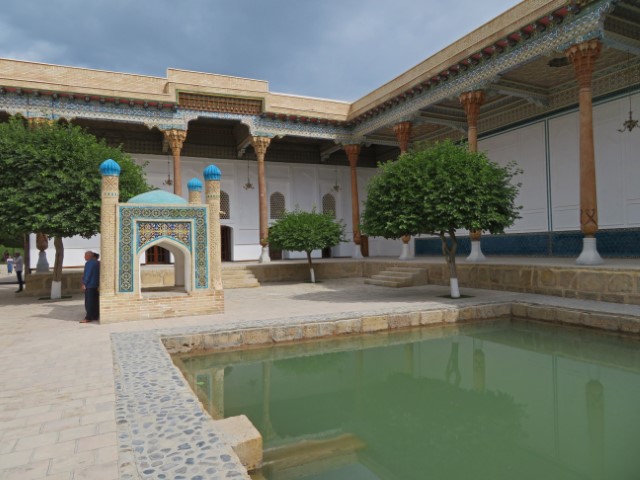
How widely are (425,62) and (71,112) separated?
37.4 ft

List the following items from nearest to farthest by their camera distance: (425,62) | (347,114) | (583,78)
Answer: (583,78), (425,62), (347,114)

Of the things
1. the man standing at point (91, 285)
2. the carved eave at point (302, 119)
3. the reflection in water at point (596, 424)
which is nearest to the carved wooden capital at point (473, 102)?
the carved eave at point (302, 119)

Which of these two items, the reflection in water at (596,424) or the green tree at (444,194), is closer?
the reflection in water at (596,424)

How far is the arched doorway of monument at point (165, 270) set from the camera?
8617 millimetres

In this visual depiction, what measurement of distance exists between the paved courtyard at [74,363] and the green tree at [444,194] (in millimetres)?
1593

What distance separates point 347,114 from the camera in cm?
1867

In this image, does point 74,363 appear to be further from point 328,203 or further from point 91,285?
point 328,203

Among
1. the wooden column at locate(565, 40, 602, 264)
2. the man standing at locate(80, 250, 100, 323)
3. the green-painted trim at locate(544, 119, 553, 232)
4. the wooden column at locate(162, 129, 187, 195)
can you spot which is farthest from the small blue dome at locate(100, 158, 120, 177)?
the green-painted trim at locate(544, 119, 553, 232)

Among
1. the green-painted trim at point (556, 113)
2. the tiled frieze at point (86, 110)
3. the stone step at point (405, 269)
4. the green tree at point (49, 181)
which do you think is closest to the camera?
the green tree at point (49, 181)

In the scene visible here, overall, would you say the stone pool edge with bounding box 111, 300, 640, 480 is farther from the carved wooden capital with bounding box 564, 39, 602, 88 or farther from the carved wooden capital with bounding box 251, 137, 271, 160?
the carved wooden capital with bounding box 251, 137, 271, 160

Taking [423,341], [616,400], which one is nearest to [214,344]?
[423,341]

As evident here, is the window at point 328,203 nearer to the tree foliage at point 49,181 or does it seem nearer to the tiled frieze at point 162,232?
the tree foliage at point 49,181

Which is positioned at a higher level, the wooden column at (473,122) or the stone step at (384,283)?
the wooden column at (473,122)

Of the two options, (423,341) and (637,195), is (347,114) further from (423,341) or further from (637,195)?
(423,341)
